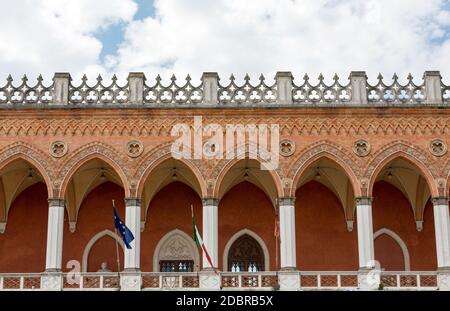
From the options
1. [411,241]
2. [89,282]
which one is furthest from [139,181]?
[411,241]

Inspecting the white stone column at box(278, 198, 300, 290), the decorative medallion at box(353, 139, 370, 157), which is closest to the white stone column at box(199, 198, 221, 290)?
the white stone column at box(278, 198, 300, 290)

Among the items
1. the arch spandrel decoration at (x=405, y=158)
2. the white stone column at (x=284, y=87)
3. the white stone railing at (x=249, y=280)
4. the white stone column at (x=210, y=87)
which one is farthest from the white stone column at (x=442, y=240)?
the white stone column at (x=210, y=87)

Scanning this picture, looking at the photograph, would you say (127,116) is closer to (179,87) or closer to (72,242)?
(179,87)

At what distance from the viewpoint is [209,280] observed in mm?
21453

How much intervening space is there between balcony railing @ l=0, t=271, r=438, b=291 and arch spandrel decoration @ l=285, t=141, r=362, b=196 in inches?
100

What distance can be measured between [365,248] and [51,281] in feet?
29.6

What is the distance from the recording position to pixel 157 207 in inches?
996

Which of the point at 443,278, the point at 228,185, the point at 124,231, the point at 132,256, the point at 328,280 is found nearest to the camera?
the point at 124,231

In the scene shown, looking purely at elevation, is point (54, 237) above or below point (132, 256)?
above

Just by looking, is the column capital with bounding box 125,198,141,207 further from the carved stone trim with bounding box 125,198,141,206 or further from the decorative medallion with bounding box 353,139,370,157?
the decorative medallion with bounding box 353,139,370,157

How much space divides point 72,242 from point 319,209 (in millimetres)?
8274

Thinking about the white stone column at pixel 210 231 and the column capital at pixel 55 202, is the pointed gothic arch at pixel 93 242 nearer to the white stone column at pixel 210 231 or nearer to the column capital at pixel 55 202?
the column capital at pixel 55 202

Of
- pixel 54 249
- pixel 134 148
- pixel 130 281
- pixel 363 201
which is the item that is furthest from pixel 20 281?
pixel 363 201

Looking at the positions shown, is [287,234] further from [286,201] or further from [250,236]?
[250,236]
